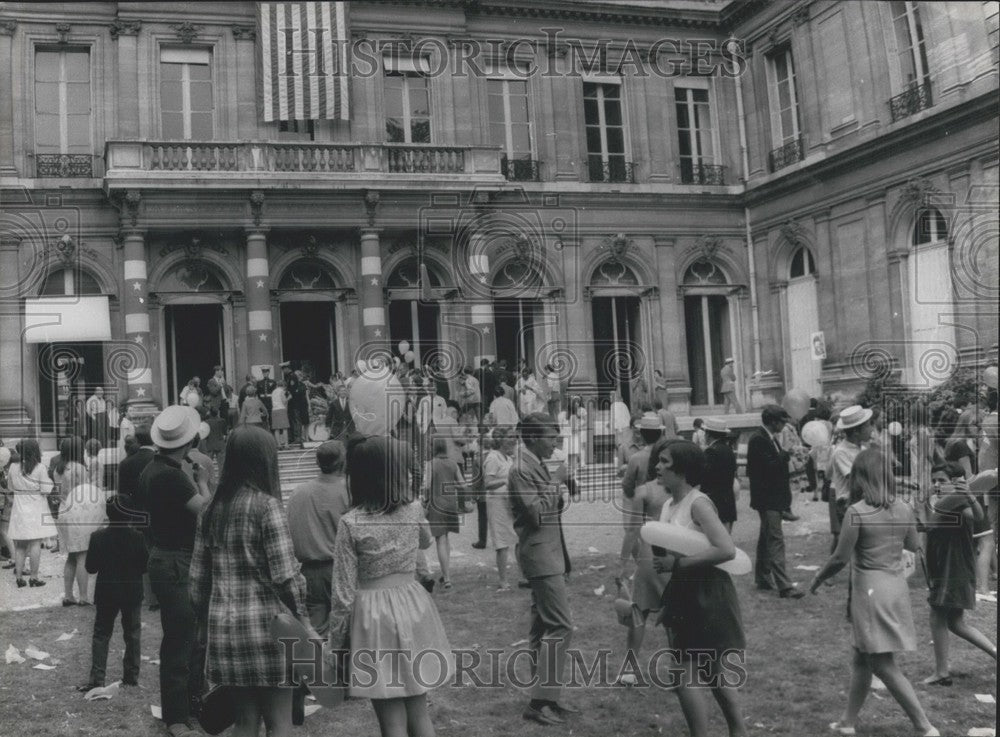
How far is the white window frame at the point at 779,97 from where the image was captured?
27.5 ft

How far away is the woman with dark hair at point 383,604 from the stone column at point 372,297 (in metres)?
4.27

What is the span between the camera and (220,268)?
8219 millimetres

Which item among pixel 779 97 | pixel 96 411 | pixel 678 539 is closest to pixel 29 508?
pixel 96 411

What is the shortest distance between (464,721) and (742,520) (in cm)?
757

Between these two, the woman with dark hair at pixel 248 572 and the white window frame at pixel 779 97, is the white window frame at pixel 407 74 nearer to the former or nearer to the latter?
the white window frame at pixel 779 97

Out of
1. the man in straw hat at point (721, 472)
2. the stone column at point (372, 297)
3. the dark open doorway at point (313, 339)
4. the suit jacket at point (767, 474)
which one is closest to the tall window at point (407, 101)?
the stone column at point (372, 297)

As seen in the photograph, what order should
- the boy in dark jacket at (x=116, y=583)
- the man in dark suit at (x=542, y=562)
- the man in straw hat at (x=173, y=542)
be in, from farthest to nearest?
the boy in dark jacket at (x=116, y=583)
the man in dark suit at (x=542, y=562)
the man in straw hat at (x=173, y=542)

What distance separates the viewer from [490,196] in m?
8.57

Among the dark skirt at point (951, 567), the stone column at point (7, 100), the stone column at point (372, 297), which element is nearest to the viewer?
the dark skirt at point (951, 567)

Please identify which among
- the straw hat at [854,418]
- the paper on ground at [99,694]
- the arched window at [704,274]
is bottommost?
the paper on ground at [99,694]

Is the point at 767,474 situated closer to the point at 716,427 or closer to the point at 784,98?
the point at 716,427

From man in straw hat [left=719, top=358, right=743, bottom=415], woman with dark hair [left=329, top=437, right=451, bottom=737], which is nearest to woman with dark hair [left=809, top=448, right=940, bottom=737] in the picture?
woman with dark hair [left=329, top=437, right=451, bottom=737]

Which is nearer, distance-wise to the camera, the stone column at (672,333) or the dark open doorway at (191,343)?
the dark open doorway at (191,343)

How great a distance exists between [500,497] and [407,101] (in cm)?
428
